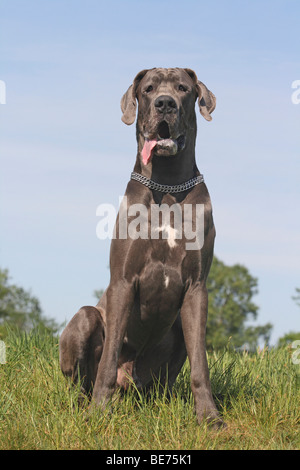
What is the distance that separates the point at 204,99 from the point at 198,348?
2057mm

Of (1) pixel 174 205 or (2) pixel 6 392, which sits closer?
(1) pixel 174 205

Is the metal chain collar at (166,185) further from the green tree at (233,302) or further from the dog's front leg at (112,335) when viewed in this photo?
the green tree at (233,302)

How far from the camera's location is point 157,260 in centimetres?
499

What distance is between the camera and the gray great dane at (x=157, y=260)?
491cm

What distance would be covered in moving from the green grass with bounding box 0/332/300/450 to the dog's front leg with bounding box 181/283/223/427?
0.12 m

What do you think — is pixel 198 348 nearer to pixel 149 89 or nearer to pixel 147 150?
pixel 147 150

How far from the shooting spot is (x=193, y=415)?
16.0ft

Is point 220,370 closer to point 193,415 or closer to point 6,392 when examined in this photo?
point 193,415

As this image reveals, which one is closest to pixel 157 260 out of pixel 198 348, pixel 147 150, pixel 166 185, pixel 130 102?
pixel 166 185

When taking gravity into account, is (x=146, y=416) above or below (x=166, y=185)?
below

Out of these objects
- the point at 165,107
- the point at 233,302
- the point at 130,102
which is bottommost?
the point at 233,302

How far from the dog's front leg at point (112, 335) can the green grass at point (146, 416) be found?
14 centimetres
